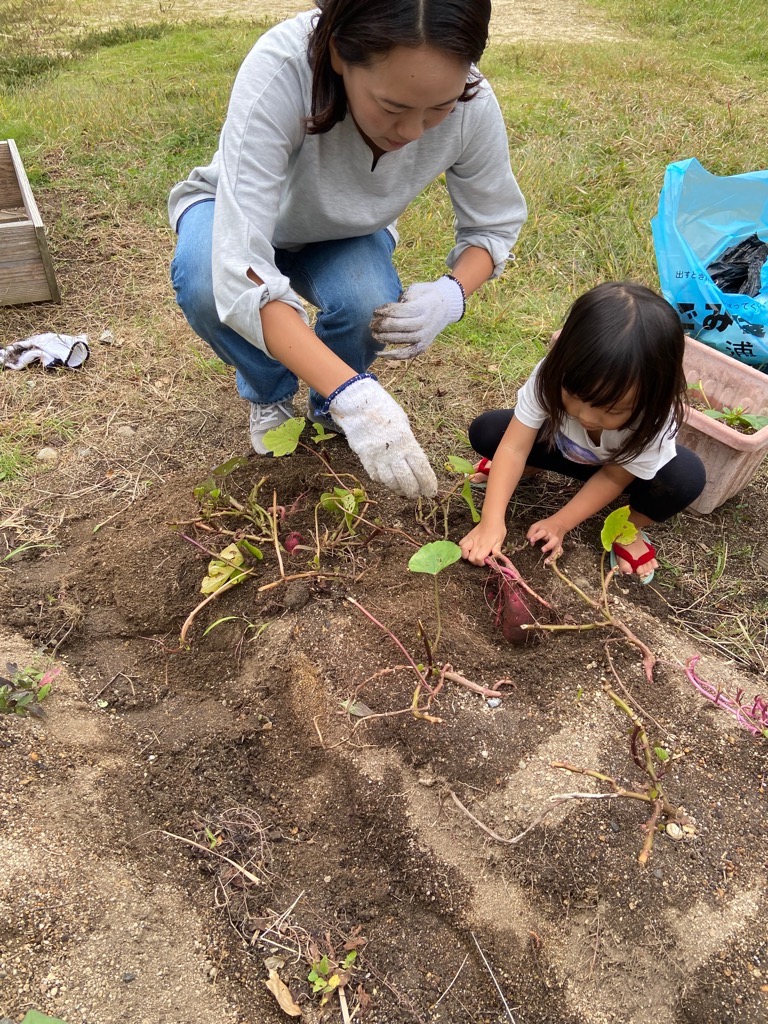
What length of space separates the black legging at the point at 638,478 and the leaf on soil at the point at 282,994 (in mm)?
1199

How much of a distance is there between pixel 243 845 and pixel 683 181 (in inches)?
98.8

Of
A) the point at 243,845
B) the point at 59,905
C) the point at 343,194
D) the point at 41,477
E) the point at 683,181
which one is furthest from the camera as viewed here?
the point at 683,181

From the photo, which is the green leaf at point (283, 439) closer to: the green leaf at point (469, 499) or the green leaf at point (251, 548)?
the green leaf at point (251, 548)

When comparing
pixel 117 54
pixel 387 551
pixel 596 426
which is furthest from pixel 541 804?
pixel 117 54

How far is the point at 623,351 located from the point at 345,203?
0.71m

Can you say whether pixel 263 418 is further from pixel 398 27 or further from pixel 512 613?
pixel 398 27

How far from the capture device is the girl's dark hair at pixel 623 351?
4.44 feet

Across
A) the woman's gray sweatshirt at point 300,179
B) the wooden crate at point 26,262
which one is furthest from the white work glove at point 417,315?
the wooden crate at point 26,262

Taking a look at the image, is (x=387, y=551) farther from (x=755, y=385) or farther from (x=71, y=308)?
(x=71, y=308)

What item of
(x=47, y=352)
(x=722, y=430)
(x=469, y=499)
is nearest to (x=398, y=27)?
(x=469, y=499)

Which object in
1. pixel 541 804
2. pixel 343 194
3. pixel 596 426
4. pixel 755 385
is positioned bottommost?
pixel 541 804

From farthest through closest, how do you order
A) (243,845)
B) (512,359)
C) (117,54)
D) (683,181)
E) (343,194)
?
(117,54)
(683,181)
(512,359)
(343,194)
(243,845)

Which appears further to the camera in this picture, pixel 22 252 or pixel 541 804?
pixel 22 252

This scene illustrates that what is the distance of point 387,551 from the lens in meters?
1.66
